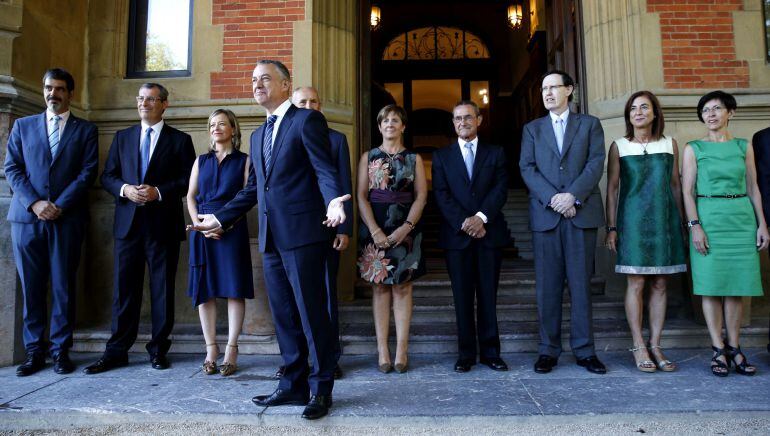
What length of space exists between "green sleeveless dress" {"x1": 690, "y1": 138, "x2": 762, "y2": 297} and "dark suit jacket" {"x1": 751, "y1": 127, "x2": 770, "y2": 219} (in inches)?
8.4

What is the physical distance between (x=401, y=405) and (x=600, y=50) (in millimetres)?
4147

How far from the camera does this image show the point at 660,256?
3.63 metres

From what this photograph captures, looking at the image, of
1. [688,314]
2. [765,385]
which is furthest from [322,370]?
[688,314]

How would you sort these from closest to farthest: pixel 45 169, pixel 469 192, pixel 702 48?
1. pixel 469 192
2. pixel 45 169
3. pixel 702 48

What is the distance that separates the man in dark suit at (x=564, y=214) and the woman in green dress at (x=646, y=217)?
25 centimetres

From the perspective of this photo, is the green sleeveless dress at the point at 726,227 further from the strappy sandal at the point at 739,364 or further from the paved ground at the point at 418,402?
the paved ground at the point at 418,402

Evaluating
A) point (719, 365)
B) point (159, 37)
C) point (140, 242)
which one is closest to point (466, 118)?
point (719, 365)

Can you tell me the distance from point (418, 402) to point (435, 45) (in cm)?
1314

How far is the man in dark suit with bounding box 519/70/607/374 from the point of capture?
3602 mm

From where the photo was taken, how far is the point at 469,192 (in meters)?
3.78

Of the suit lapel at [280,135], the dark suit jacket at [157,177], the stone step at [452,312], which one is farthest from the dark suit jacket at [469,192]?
the dark suit jacket at [157,177]

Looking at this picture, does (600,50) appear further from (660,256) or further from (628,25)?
(660,256)

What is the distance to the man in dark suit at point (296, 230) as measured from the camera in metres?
2.74

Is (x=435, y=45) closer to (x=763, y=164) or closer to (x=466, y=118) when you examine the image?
(x=466, y=118)
